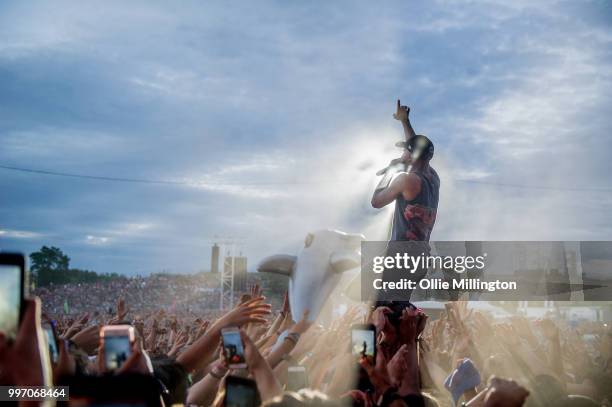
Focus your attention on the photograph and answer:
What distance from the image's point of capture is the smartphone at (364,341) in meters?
3.82

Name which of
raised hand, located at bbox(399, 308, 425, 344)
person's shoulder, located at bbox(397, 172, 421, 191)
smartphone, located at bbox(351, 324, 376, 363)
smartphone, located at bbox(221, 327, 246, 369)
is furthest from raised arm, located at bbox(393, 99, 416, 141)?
smartphone, located at bbox(221, 327, 246, 369)

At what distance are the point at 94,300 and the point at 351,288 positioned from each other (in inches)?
1485

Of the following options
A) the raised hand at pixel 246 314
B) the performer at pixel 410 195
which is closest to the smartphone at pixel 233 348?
the raised hand at pixel 246 314

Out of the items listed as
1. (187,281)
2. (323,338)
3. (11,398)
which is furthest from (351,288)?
(187,281)

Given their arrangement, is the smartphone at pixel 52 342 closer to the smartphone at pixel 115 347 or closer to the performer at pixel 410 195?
the smartphone at pixel 115 347

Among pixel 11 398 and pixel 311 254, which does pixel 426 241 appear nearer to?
pixel 311 254

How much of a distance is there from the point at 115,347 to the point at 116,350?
0.01 meters

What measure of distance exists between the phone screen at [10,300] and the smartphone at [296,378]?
2255 mm

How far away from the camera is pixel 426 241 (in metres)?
7.35

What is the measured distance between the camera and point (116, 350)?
2.56m

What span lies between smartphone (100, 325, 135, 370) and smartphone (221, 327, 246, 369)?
0.62m

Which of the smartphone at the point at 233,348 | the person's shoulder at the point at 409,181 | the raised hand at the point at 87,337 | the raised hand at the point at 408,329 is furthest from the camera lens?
the person's shoulder at the point at 409,181

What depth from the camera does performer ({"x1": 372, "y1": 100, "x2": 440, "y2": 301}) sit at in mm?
7176

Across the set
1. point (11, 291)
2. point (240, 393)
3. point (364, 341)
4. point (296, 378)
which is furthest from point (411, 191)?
point (11, 291)
